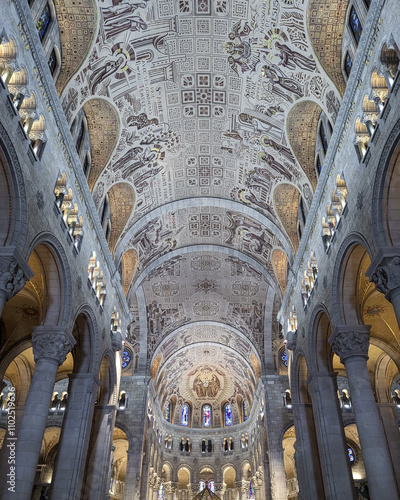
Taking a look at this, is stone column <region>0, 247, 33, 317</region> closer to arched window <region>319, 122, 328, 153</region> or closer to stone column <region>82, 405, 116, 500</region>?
stone column <region>82, 405, 116, 500</region>

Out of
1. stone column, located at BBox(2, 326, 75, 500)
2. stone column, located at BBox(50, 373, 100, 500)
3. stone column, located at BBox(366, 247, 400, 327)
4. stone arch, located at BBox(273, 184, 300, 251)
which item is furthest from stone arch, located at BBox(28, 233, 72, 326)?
stone arch, located at BBox(273, 184, 300, 251)

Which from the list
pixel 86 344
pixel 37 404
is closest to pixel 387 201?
pixel 37 404

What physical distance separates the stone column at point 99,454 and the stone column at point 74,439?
2.88 m

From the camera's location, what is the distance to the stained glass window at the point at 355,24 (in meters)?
12.3

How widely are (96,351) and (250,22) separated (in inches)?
521

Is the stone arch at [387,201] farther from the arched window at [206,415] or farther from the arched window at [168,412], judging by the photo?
the arched window at [206,415]

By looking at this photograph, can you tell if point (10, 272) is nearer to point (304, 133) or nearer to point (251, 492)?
point (304, 133)

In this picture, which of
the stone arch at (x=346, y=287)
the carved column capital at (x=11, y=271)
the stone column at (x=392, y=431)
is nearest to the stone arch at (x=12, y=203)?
the carved column capital at (x=11, y=271)

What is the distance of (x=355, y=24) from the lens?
493 inches

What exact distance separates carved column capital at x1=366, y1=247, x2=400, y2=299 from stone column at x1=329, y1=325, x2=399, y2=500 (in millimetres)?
3055

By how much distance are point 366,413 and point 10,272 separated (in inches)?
381

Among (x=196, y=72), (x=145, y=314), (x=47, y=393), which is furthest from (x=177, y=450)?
(x=196, y=72)

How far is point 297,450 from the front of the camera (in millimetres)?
17422

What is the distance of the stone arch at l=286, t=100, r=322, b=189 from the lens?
16.3 metres
